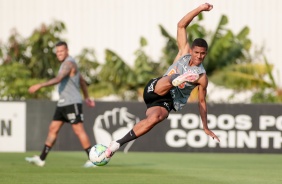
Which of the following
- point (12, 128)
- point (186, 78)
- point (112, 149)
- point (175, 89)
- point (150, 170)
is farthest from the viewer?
point (12, 128)

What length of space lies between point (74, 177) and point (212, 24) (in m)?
23.9

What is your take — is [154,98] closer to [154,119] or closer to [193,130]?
[154,119]

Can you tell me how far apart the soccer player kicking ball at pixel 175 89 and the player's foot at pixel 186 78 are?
10cm

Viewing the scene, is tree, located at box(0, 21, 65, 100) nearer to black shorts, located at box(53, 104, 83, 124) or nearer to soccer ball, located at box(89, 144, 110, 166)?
black shorts, located at box(53, 104, 83, 124)

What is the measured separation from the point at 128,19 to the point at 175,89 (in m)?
25.0

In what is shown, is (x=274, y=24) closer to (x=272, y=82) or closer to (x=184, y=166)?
(x=272, y=82)

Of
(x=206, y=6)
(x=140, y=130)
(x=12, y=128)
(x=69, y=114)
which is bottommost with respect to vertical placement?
(x=12, y=128)

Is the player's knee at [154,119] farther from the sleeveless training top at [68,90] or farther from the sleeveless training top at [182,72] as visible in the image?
the sleeveless training top at [68,90]

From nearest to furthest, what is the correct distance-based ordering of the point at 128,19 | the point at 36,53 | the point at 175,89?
the point at 175,89 → the point at 36,53 → the point at 128,19

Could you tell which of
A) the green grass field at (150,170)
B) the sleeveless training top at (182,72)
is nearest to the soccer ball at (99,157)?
the green grass field at (150,170)

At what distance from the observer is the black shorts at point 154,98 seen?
485 inches

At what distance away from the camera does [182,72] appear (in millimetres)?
12344

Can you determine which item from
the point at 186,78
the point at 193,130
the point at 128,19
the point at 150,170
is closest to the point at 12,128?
the point at 193,130

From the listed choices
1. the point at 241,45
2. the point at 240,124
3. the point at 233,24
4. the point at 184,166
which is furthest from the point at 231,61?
the point at 184,166
